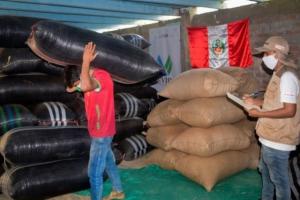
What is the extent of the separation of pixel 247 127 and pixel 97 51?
196 cm

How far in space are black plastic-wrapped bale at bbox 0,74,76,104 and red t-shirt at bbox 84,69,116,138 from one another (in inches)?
35.9

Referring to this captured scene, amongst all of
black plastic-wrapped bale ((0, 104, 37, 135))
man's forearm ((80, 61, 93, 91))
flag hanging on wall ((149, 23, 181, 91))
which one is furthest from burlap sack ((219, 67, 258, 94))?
black plastic-wrapped bale ((0, 104, 37, 135))

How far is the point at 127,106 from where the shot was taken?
163 inches

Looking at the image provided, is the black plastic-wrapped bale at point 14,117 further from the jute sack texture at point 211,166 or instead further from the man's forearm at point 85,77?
the jute sack texture at point 211,166

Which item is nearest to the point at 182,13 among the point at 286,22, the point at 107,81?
the point at 286,22

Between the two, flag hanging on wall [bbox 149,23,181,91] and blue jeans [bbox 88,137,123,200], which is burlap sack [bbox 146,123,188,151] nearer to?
blue jeans [bbox 88,137,123,200]

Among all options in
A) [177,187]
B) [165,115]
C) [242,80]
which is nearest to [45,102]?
[165,115]

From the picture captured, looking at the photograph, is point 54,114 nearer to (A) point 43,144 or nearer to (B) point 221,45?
(A) point 43,144

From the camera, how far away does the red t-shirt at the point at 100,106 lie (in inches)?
112

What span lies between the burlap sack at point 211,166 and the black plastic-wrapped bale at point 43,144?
3.47ft

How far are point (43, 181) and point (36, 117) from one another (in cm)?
67

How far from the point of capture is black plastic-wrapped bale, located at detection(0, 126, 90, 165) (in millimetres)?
3000

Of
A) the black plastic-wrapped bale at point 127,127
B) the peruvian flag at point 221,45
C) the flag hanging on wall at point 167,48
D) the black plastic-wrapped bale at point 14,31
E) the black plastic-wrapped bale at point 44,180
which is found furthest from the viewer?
the flag hanging on wall at point 167,48

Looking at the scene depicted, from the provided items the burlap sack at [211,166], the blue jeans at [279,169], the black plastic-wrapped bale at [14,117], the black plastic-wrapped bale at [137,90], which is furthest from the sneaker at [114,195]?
the black plastic-wrapped bale at [137,90]
